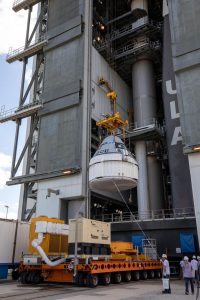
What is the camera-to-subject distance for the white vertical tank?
786 inches

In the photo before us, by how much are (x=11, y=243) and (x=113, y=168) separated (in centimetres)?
1000

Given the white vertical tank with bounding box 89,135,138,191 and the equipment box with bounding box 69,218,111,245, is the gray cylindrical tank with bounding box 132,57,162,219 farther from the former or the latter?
the equipment box with bounding box 69,218,111,245

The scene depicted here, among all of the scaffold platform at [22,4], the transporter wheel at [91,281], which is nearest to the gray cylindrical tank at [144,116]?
the scaffold platform at [22,4]

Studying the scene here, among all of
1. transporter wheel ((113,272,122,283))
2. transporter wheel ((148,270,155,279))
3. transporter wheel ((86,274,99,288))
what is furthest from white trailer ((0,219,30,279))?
transporter wheel ((148,270,155,279))

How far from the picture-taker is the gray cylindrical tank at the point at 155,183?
3903cm

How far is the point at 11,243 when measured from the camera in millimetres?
23156

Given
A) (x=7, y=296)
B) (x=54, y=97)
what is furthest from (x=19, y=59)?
(x=7, y=296)

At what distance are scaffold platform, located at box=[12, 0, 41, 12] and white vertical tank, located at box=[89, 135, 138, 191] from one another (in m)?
34.8

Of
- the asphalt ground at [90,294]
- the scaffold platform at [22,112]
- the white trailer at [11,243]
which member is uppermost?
the scaffold platform at [22,112]

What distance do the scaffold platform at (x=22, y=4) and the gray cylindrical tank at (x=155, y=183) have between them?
29.1m

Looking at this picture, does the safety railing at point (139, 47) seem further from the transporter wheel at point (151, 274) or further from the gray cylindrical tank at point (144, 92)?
the transporter wheel at point (151, 274)

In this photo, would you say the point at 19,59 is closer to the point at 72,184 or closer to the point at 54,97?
the point at 54,97

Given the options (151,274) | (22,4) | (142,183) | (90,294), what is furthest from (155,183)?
(22,4)

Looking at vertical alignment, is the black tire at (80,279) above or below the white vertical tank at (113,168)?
below
